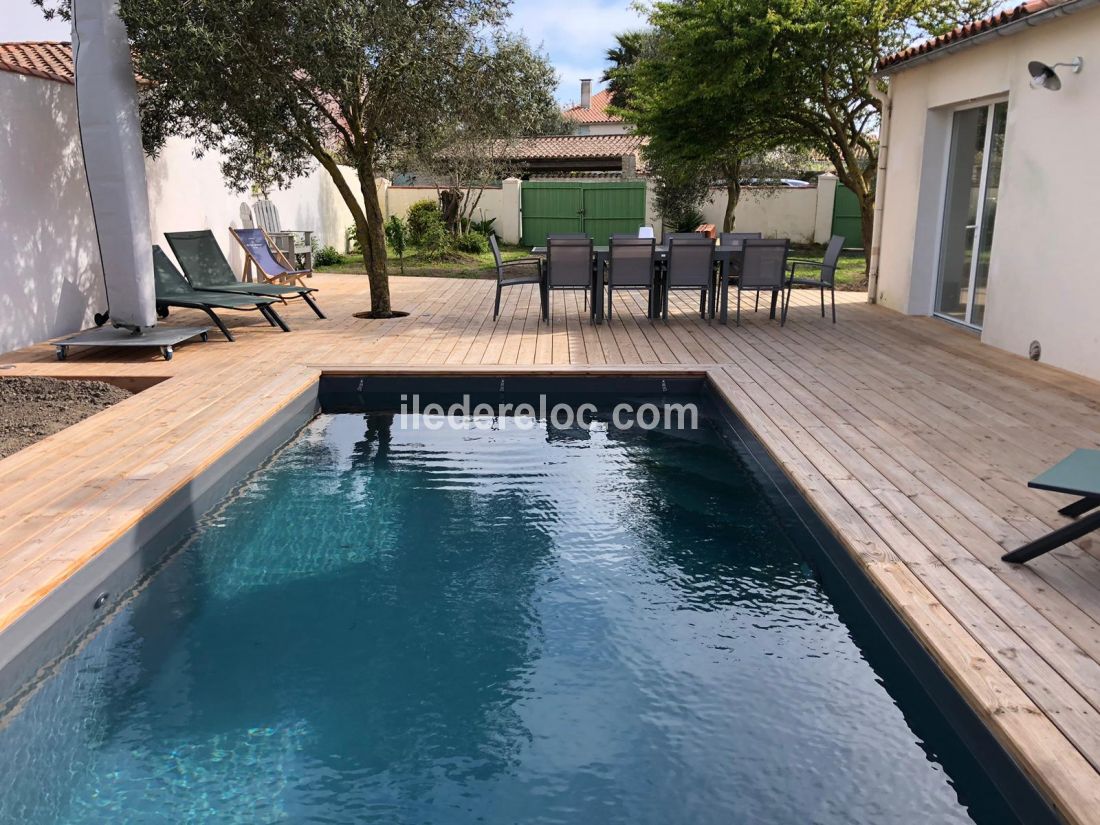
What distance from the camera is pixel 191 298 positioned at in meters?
8.16

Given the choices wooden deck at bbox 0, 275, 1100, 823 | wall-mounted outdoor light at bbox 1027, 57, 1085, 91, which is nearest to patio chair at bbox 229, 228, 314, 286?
wooden deck at bbox 0, 275, 1100, 823

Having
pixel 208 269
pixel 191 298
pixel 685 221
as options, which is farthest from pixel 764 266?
pixel 685 221

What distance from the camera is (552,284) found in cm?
904

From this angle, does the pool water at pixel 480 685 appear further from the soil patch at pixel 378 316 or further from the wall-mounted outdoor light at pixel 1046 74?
the soil patch at pixel 378 316

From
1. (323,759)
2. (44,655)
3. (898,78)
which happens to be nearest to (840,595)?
(323,759)

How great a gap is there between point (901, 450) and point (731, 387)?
166 cm

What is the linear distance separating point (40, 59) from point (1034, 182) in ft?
33.5

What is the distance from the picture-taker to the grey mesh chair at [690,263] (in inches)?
348

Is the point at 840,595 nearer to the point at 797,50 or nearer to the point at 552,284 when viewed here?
the point at 552,284

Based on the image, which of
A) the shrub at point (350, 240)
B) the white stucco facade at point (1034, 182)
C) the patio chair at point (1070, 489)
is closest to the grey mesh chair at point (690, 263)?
the white stucco facade at point (1034, 182)

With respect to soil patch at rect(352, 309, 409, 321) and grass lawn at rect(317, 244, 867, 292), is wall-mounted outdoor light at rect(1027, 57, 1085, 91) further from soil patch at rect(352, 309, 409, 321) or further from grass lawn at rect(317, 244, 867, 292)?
soil patch at rect(352, 309, 409, 321)

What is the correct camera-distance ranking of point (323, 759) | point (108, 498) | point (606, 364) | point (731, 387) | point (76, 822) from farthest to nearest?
point (606, 364) < point (731, 387) < point (108, 498) < point (323, 759) < point (76, 822)

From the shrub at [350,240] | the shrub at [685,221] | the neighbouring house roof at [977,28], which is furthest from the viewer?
the shrub at [685,221]

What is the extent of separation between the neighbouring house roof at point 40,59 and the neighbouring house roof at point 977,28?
8.07 meters
